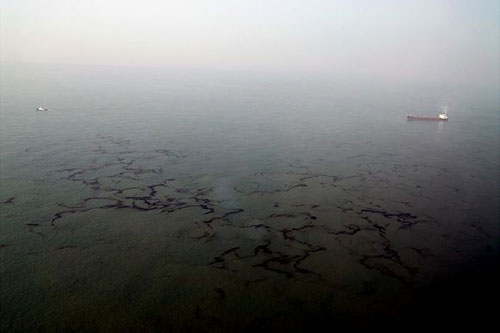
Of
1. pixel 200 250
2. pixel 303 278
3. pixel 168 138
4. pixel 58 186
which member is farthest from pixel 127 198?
pixel 168 138

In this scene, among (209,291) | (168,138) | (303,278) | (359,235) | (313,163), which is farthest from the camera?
(168,138)

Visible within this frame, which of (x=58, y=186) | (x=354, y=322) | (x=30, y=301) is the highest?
(x=58, y=186)

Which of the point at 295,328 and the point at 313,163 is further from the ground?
the point at 313,163

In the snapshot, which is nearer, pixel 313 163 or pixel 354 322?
pixel 354 322

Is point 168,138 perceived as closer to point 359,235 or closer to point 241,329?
point 359,235

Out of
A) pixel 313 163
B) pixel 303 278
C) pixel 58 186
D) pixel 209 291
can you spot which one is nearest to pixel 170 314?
pixel 209 291

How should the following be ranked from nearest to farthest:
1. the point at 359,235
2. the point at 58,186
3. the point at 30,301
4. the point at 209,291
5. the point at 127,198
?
the point at 30,301 < the point at 209,291 < the point at 359,235 < the point at 127,198 < the point at 58,186
